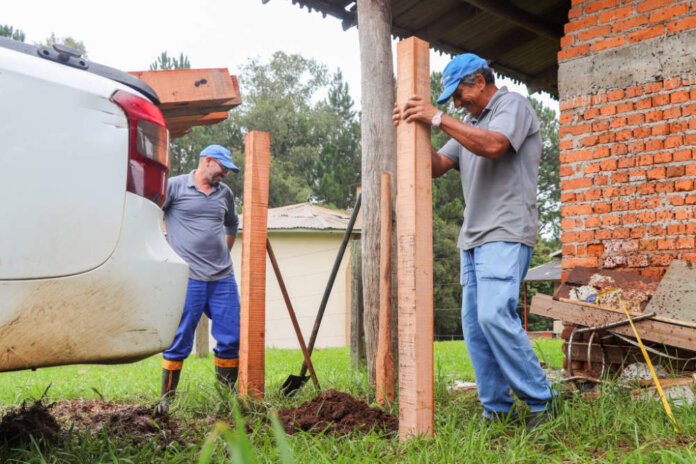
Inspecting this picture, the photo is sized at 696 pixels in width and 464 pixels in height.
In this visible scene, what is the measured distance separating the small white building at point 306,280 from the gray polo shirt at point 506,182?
13.3 metres

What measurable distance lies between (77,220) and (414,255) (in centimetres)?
138

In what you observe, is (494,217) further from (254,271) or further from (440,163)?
(254,271)

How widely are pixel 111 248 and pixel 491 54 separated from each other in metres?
5.72

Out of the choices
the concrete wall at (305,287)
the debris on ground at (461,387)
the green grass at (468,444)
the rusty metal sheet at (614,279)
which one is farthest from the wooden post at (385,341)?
the concrete wall at (305,287)

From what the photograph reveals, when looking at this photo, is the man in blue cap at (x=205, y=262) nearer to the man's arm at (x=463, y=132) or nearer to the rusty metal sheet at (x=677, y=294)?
the man's arm at (x=463, y=132)

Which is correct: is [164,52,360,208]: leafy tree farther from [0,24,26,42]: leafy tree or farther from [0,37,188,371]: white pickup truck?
[0,37,188,371]: white pickup truck

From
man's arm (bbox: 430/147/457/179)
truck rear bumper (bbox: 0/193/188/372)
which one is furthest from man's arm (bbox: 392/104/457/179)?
truck rear bumper (bbox: 0/193/188/372)

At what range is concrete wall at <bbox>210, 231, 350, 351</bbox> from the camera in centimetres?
1670

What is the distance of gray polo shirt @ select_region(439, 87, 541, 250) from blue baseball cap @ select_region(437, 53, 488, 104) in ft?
0.62

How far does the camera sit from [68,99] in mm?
1963

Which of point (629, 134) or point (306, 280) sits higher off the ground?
point (629, 134)

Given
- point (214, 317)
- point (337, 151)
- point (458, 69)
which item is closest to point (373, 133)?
point (458, 69)

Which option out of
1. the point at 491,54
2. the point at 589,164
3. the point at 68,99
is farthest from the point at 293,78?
the point at 68,99

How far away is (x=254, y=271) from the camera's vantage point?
12.1 feet
